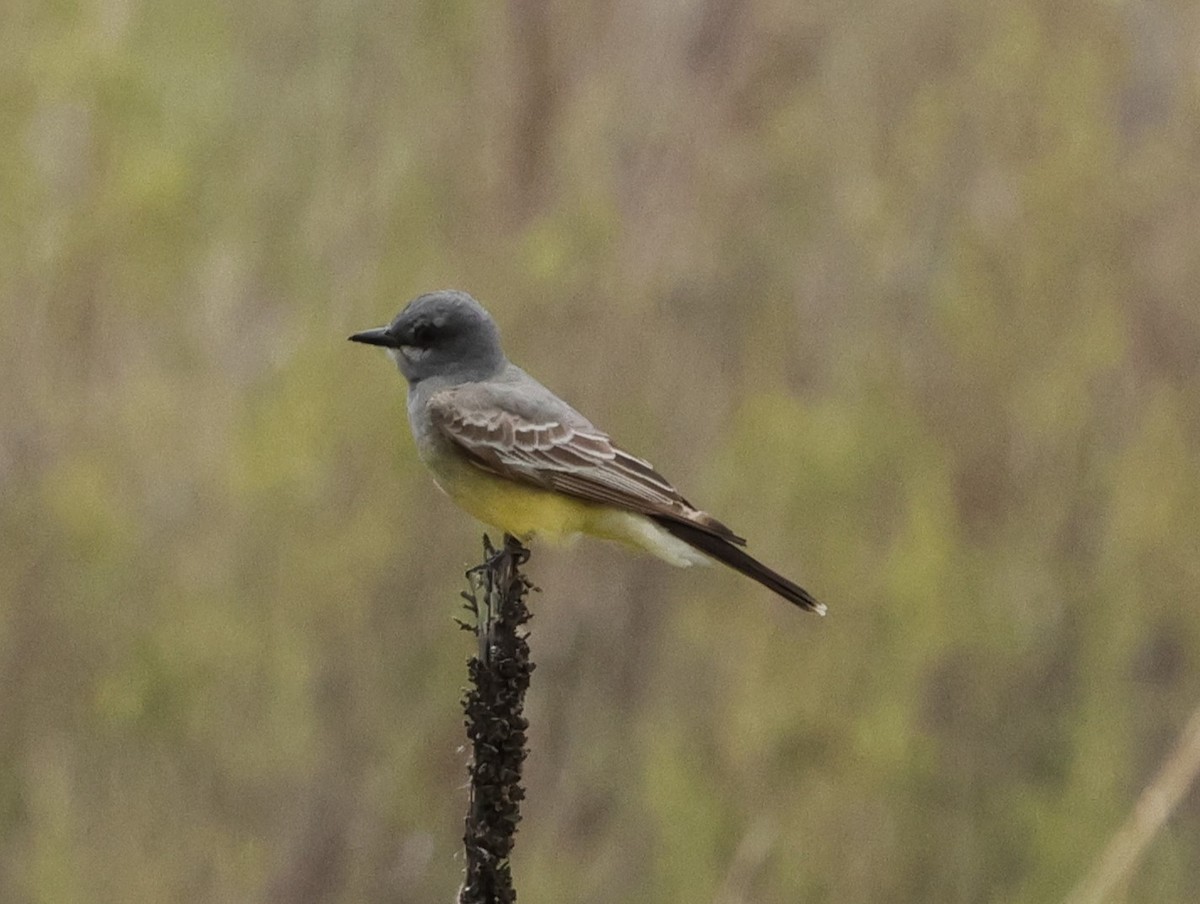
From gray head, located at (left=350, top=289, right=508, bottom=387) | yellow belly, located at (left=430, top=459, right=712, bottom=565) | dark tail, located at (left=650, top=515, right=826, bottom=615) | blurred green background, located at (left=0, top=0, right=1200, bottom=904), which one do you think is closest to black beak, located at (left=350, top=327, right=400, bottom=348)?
gray head, located at (left=350, top=289, right=508, bottom=387)

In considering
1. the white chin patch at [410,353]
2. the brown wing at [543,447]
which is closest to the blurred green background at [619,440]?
the white chin patch at [410,353]

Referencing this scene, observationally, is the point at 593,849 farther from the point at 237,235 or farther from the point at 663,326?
the point at 237,235

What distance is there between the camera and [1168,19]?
491 cm

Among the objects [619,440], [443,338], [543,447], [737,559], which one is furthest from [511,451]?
[619,440]

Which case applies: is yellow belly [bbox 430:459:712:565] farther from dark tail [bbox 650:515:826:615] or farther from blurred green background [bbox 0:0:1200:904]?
blurred green background [bbox 0:0:1200:904]

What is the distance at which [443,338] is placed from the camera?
3703 millimetres

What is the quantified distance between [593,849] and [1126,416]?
69.2 inches

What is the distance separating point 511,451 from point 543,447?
0.07 meters

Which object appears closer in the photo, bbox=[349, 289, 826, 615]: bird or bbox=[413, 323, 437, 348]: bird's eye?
bbox=[349, 289, 826, 615]: bird

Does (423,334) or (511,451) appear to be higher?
(423,334)

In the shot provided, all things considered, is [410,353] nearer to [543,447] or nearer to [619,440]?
[543,447]

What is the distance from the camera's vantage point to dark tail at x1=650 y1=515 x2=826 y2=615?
3088 mm

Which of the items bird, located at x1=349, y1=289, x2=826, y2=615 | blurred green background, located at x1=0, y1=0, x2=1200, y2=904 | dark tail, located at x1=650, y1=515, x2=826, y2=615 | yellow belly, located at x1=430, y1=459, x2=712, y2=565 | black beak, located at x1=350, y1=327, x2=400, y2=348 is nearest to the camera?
dark tail, located at x1=650, y1=515, x2=826, y2=615

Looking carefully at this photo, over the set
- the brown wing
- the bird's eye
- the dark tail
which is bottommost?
the dark tail
